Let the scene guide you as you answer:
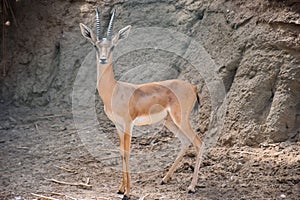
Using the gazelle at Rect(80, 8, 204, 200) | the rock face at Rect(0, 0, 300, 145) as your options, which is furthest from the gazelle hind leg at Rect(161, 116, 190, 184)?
the rock face at Rect(0, 0, 300, 145)

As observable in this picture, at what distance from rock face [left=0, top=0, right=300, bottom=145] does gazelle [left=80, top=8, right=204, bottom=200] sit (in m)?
1.02

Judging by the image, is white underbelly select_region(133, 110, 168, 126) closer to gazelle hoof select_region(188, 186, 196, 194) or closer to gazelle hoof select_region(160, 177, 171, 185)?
gazelle hoof select_region(160, 177, 171, 185)

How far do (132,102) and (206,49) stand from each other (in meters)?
2.16

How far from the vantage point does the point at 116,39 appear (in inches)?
233

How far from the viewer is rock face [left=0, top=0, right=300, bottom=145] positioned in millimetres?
6758

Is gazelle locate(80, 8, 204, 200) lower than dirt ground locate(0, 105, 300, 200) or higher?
higher

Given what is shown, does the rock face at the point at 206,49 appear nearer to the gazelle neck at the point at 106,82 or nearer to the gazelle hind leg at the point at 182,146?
the gazelle hind leg at the point at 182,146

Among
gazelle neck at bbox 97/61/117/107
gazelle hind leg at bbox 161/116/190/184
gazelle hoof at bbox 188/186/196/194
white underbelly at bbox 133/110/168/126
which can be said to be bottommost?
gazelle hoof at bbox 188/186/196/194

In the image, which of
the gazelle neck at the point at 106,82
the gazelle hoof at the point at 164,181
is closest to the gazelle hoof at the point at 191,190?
the gazelle hoof at the point at 164,181

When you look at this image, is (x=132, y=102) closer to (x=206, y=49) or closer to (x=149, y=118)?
(x=149, y=118)

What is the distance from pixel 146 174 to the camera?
20.8ft

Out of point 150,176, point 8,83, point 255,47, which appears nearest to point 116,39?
point 150,176

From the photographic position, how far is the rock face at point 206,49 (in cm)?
676

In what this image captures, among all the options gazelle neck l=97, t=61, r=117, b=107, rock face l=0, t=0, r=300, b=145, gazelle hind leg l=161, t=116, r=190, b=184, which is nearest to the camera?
gazelle neck l=97, t=61, r=117, b=107
